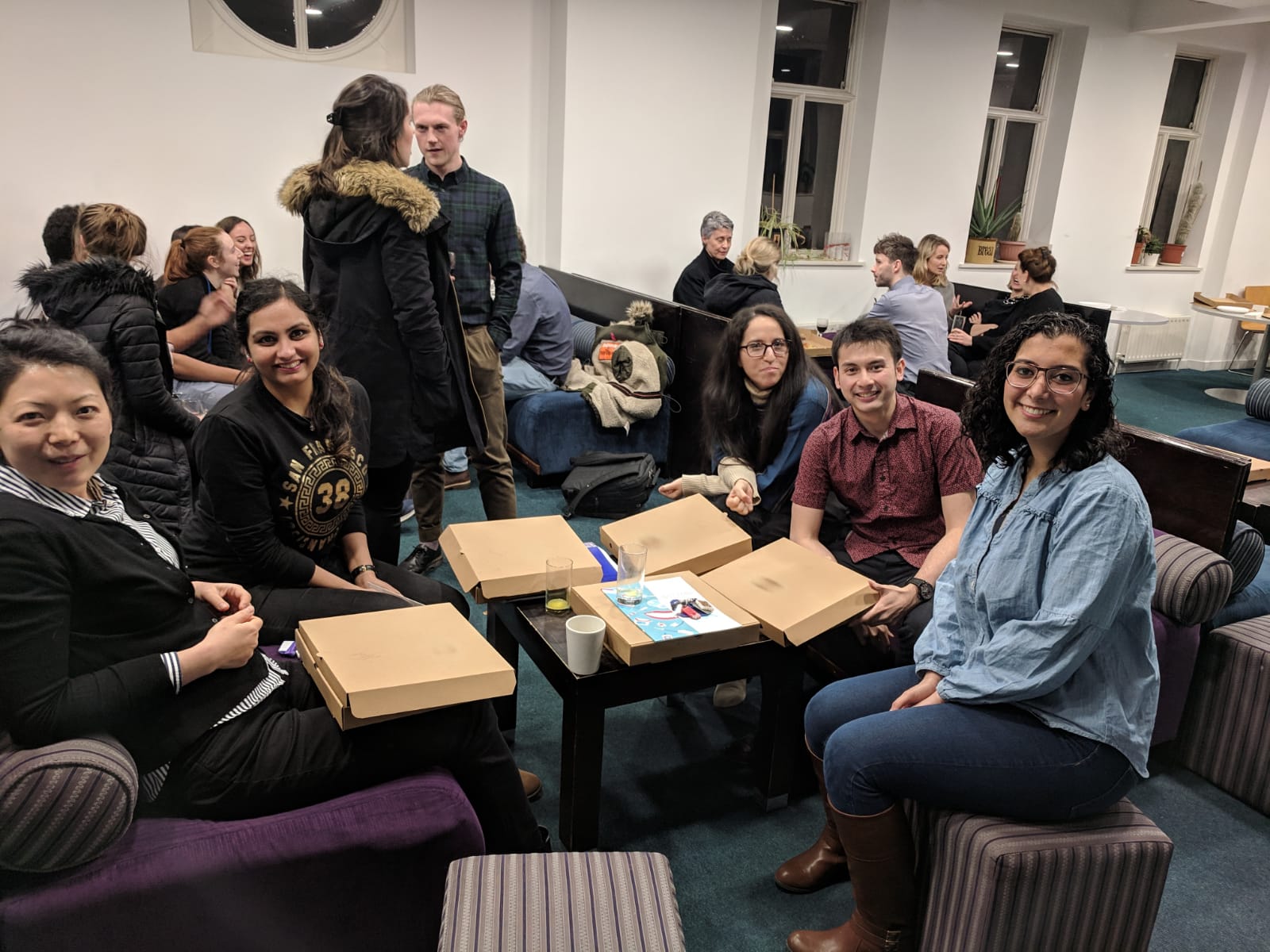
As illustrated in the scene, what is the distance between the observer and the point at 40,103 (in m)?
4.44

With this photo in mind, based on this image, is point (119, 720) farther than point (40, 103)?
No

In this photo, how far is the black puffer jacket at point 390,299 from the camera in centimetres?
254

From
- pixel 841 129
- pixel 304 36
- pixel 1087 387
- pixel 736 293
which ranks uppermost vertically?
pixel 304 36

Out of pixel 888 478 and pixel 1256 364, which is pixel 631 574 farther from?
pixel 1256 364

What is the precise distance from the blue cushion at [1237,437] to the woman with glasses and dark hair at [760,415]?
2.21 metres

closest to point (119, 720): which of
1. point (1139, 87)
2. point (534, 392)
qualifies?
point (534, 392)

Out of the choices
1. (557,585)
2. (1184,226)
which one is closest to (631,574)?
(557,585)

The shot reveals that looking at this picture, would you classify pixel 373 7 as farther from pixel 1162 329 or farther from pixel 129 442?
pixel 1162 329

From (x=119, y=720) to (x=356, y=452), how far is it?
0.93 metres

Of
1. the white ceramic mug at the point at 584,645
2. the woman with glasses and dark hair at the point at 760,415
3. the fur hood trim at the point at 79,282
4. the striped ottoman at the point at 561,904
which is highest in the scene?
the fur hood trim at the point at 79,282

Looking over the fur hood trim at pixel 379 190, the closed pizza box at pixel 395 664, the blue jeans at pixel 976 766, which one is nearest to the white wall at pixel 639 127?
the fur hood trim at pixel 379 190

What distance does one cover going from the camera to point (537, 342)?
452 cm

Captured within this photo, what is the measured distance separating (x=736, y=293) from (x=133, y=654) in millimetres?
3684

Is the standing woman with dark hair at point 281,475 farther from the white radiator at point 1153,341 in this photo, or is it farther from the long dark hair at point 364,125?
the white radiator at point 1153,341
